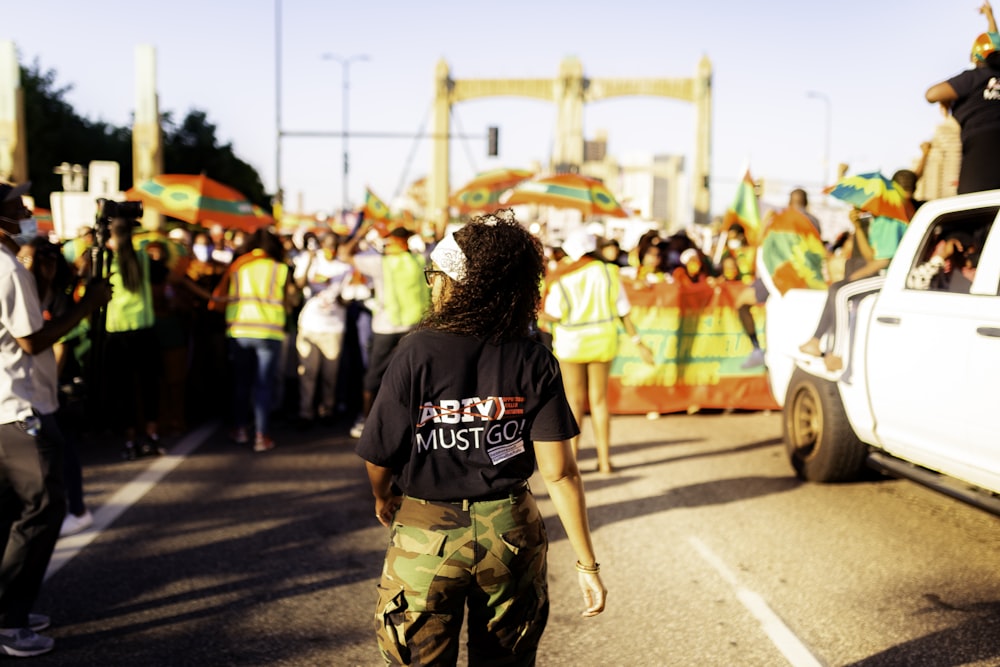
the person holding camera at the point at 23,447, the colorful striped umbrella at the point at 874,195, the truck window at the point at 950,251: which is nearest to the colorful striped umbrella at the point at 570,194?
the colorful striped umbrella at the point at 874,195

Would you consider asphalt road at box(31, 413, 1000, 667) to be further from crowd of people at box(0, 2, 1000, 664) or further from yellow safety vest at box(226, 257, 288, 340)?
yellow safety vest at box(226, 257, 288, 340)

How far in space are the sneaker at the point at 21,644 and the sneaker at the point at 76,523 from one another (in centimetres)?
189

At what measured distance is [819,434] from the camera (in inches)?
282

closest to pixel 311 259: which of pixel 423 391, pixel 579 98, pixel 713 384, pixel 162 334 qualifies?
pixel 162 334

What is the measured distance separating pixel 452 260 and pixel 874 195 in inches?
219

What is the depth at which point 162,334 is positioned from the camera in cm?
922

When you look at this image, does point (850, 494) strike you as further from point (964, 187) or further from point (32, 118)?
point (32, 118)

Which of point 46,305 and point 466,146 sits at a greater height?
point 466,146

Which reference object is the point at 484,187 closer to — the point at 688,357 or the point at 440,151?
the point at 688,357

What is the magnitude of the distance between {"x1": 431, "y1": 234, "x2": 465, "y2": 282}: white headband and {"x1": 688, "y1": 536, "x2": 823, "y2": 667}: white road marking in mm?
2481

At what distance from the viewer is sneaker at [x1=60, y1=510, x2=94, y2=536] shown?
6043 millimetres

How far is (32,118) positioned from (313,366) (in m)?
36.6

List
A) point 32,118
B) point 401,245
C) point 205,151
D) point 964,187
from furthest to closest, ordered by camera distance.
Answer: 1. point 205,151
2. point 32,118
3. point 401,245
4. point 964,187

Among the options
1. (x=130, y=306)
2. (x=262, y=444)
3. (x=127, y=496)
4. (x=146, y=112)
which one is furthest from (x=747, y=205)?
(x=146, y=112)
